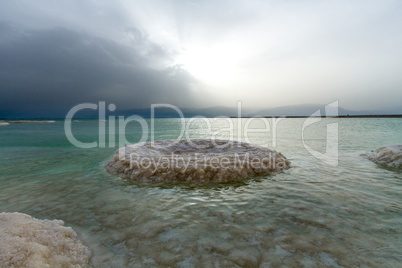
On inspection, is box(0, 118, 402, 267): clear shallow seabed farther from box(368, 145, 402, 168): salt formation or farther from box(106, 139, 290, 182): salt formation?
box(368, 145, 402, 168): salt formation

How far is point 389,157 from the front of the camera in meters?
8.52

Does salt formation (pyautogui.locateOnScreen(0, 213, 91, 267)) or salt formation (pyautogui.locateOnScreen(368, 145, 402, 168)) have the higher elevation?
salt formation (pyautogui.locateOnScreen(368, 145, 402, 168))

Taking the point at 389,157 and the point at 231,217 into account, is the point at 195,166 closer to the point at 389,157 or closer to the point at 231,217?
the point at 231,217

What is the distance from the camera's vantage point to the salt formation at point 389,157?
26.3ft

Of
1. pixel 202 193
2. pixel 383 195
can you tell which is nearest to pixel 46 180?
pixel 202 193

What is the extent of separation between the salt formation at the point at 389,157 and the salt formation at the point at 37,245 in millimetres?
11373

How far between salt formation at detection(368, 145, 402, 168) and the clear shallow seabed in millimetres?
1723

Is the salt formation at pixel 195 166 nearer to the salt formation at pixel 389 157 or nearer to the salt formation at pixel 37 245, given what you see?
the salt formation at pixel 37 245

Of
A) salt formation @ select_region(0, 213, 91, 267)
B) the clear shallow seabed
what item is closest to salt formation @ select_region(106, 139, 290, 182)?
the clear shallow seabed

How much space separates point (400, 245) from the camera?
290cm

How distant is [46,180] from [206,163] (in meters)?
5.90

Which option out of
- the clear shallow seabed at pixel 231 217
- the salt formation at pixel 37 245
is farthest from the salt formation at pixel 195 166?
the salt formation at pixel 37 245

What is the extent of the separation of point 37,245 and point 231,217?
3201 millimetres

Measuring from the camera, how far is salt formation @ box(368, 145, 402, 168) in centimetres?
803
